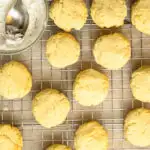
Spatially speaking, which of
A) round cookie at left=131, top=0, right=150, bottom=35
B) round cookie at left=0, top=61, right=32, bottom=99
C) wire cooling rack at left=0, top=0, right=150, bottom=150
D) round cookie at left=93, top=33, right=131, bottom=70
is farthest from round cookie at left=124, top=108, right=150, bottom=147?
round cookie at left=0, top=61, right=32, bottom=99

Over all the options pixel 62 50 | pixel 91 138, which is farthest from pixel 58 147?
pixel 62 50

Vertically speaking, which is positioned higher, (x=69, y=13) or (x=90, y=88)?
(x=69, y=13)

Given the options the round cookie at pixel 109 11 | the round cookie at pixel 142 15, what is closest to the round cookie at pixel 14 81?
the round cookie at pixel 109 11

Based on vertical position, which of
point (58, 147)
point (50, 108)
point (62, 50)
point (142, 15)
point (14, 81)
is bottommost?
point (58, 147)

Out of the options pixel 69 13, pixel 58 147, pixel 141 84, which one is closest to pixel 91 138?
pixel 58 147

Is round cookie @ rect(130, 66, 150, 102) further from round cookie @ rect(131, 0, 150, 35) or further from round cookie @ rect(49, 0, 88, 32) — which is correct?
round cookie @ rect(49, 0, 88, 32)

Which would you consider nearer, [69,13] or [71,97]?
[69,13]

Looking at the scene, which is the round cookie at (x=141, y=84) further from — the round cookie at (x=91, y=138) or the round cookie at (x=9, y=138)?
the round cookie at (x=9, y=138)

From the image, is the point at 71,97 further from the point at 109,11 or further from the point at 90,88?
the point at 109,11
